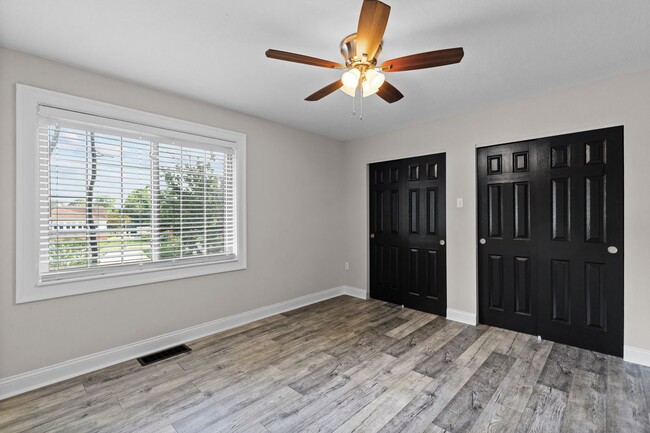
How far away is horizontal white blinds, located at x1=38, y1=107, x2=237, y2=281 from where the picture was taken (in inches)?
94.0

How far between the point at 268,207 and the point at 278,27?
224 centimetres

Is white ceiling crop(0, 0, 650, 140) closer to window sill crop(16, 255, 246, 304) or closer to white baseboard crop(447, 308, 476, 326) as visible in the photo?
window sill crop(16, 255, 246, 304)

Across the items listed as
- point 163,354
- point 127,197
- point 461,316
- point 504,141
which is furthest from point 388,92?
point 163,354

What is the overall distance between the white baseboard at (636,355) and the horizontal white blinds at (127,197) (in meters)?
3.89

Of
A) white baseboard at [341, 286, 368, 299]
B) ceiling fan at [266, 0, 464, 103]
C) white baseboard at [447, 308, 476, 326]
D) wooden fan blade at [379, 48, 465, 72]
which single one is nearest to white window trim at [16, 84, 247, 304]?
ceiling fan at [266, 0, 464, 103]

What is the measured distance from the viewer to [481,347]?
2.92 m

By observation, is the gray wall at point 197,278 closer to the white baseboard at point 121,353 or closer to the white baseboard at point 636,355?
the white baseboard at point 121,353

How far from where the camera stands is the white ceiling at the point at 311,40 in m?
1.79

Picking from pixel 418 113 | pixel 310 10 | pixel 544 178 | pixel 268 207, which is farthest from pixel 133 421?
pixel 544 178

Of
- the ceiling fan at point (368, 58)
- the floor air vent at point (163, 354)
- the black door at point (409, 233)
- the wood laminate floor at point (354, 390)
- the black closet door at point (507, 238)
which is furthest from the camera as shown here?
the black door at point (409, 233)

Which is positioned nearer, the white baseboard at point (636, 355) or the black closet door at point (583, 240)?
the white baseboard at point (636, 355)

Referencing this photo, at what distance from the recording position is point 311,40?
210cm

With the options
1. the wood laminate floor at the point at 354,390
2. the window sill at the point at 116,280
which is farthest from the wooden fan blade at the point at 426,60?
the window sill at the point at 116,280

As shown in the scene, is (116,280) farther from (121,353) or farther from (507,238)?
(507,238)
